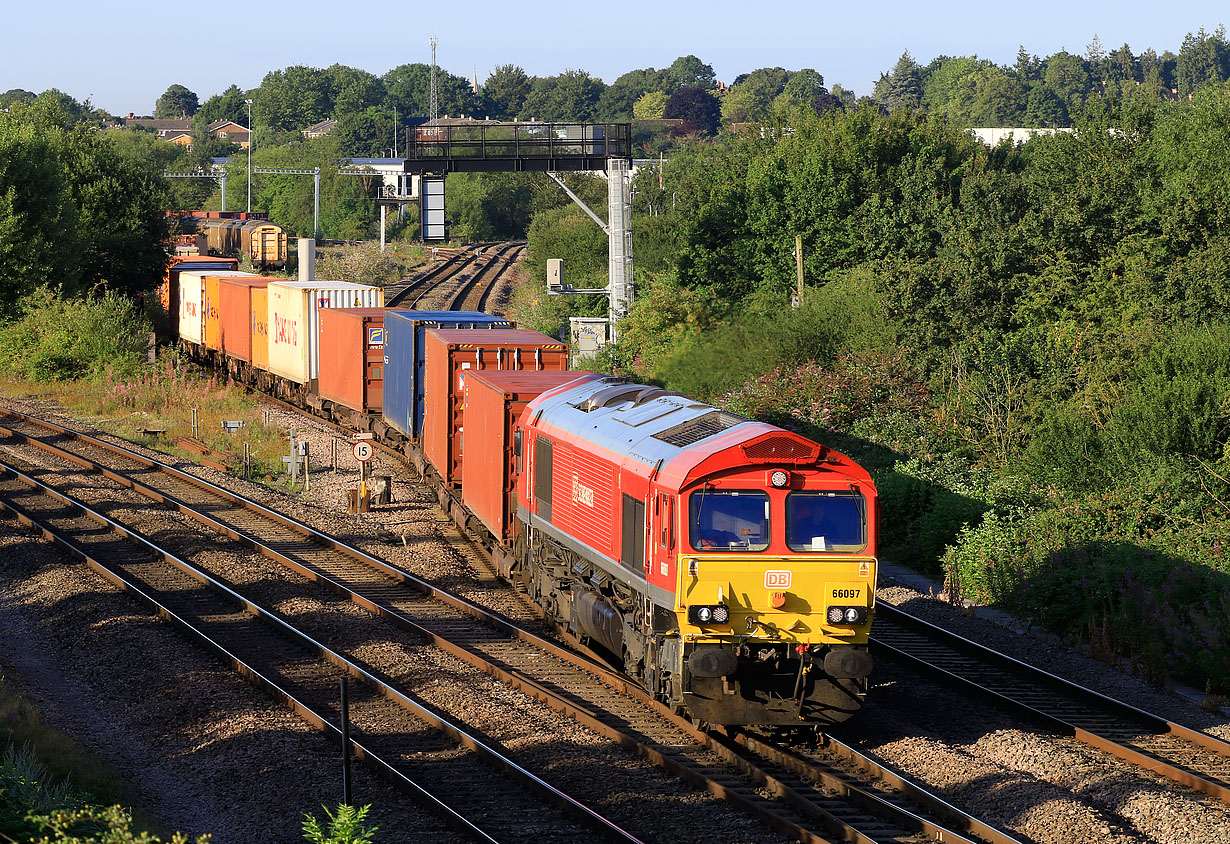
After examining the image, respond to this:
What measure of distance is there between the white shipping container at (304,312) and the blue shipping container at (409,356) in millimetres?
6204

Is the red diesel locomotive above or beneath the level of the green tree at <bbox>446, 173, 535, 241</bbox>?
beneath

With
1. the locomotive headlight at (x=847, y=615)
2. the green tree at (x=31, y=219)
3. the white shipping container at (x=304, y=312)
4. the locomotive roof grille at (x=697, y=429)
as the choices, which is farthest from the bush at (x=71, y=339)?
the locomotive headlight at (x=847, y=615)

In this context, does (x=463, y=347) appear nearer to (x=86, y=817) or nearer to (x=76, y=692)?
(x=76, y=692)

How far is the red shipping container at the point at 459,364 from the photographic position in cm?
2417

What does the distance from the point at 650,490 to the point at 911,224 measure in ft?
104

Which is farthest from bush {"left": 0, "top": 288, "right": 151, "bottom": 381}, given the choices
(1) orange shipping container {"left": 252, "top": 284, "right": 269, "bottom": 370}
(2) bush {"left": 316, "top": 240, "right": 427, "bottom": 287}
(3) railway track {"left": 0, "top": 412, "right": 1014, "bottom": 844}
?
(2) bush {"left": 316, "top": 240, "right": 427, "bottom": 287}

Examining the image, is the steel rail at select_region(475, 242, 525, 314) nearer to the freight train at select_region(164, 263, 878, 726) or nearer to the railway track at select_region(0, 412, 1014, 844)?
the railway track at select_region(0, 412, 1014, 844)

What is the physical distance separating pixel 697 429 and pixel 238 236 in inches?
3105

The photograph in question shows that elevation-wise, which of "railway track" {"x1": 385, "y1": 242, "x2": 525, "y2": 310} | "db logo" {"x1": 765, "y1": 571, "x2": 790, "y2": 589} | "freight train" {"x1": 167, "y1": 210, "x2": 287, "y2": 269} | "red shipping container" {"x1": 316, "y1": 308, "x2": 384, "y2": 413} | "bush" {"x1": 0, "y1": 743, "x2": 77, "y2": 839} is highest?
"freight train" {"x1": 167, "y1": 210, "x2": 287, "y2": 269}

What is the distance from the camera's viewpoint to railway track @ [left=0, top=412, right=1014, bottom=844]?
12.1m

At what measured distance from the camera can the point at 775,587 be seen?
13.6 metres

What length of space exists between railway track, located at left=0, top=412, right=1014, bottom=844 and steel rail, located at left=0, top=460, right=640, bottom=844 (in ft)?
4.49

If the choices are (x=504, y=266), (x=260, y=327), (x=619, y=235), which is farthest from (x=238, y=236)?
(x=619, y=235)

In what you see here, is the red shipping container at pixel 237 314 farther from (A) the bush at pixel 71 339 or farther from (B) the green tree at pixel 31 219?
(B) the green tree at pixel 31 219
